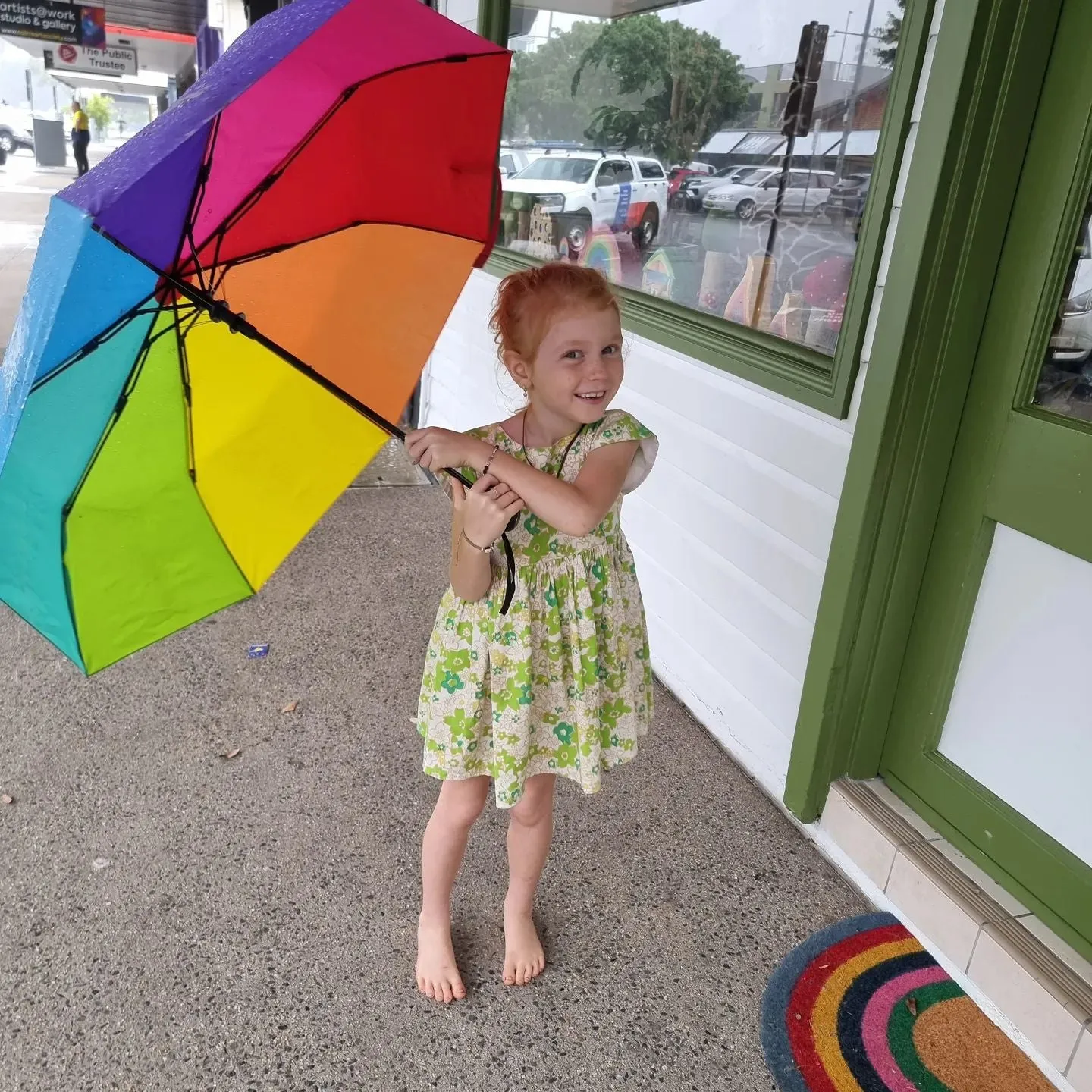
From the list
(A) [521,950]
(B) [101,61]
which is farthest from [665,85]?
(B) [101,61]

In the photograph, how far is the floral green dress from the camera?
162cm

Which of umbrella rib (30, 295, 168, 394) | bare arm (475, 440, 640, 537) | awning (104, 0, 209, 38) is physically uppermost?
awning (104, 0, 209, 38)

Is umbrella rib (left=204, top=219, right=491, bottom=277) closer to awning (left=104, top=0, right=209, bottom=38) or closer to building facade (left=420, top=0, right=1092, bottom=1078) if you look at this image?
building facade (left=420, top=0, right=1092, bottom=1078)

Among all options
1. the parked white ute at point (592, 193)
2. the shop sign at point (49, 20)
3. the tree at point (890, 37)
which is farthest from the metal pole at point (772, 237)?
the shop sign at point (49, 20)

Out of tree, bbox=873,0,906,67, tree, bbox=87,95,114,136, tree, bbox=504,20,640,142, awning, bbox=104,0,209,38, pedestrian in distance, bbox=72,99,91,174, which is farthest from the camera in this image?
tree, bbox=87,95,114,136

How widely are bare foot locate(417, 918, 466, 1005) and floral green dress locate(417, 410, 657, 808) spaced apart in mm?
410

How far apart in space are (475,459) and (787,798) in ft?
4.73

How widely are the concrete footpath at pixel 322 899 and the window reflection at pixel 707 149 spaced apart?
1376mm

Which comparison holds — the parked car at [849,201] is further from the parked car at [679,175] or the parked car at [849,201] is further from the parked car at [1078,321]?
the parked car at [679,175]

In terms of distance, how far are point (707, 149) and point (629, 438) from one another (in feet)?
5.65

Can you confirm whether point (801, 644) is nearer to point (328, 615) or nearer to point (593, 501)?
point (593, 501)

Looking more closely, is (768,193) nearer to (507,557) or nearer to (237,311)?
(507,557)

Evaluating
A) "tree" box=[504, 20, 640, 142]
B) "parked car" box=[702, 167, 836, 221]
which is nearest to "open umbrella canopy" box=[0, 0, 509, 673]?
"parked car" box=[702, 167, 836, 221]

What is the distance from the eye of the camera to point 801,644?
234cm
